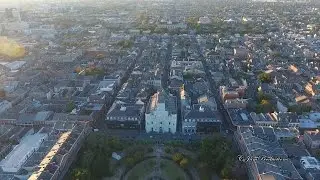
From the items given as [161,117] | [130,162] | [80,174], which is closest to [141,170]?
[130,162]

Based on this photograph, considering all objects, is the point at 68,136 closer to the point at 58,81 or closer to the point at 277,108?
the point at 58,81

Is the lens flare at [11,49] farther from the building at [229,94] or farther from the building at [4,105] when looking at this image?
the building at [229,94]

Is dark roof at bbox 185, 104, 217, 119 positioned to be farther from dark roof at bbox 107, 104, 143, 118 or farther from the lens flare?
the lens flare

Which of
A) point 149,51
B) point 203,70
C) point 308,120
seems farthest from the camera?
point 149,51

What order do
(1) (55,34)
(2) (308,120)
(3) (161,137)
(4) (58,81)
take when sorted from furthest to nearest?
(1) (55,34), (4) (58,81), (2) (308,120), (3) (161,137)

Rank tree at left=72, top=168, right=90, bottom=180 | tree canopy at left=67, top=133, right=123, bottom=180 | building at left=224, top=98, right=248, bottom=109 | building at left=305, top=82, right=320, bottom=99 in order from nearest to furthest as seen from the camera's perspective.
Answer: tree at left=72, top=168, right=90, bottom=180
tree canopy at left=67, top=133, right=123, bottom=180
building at left=224, top=98, right=248, bottom=109
building at left=305, top=82, right=320, bottom=99

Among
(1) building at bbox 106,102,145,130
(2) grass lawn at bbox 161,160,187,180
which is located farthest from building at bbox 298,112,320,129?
(1) building at bbox 106,102,145,130

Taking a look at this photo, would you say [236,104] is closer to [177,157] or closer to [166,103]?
[166,103]

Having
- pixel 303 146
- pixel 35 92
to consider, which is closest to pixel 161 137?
pixel 303 146
